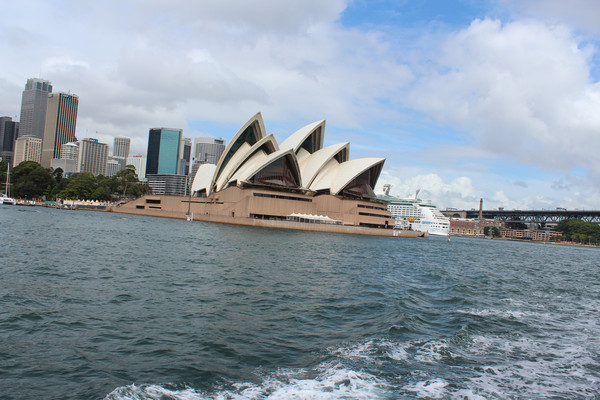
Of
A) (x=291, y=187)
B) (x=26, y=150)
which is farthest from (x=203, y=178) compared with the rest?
(x=26, y=150)

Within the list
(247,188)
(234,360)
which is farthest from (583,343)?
(247,188)

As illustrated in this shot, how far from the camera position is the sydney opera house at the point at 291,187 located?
197 feet

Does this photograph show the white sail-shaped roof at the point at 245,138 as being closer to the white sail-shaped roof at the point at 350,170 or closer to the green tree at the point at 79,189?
the white sail-shaped roof at the point at 350,170

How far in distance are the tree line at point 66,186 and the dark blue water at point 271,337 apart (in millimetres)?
81272

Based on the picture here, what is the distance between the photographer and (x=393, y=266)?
2142 centimetres

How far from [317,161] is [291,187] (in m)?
6.34

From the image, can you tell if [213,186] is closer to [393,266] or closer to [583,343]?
[393,266]

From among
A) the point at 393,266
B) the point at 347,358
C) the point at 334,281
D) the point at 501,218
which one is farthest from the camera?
the point at 501,218

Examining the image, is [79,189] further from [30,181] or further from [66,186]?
[30,181]

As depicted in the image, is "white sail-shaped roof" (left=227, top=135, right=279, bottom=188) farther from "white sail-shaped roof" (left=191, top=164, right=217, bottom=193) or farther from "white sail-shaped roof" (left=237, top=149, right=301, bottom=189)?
"white sail-shaped roof" (left=191, top=164, right=217, bottom=193)

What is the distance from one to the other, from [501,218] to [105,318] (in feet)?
602

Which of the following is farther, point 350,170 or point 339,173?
point 339,173

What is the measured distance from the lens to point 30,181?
8950cm

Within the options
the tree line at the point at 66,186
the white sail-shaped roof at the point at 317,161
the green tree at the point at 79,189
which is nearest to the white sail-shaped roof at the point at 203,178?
the white sail-shaped roof at the point at 317,161
